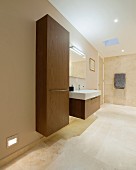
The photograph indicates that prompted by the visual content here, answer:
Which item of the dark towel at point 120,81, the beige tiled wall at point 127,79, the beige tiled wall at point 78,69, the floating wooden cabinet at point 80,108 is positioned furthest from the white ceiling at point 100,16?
the dark towel at point 120,81

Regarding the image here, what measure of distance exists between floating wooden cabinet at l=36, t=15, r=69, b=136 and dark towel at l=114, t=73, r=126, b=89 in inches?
169

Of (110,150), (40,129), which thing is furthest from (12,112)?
(110,150)

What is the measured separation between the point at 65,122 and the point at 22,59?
1199 millimetres

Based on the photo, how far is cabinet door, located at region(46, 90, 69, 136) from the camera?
1.62 m

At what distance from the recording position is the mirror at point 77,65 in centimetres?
276

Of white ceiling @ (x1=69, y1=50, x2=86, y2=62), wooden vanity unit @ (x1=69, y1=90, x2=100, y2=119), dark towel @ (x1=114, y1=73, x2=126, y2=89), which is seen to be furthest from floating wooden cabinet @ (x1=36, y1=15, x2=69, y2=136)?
dark towel @ (x1=114, y1=73, x2=126, y2=89)

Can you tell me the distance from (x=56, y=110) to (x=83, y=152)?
0.70 m

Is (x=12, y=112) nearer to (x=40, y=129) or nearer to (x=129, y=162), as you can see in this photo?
(x=40, y=129)

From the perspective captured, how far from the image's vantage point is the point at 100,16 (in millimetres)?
2371

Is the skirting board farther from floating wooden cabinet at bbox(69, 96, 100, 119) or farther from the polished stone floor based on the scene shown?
floating wooden cabinet at bbox(69, 96, 100, 119)

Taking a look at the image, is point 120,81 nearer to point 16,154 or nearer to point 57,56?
point 57,56

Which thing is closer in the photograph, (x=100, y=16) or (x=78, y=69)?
(x=100, y=16)

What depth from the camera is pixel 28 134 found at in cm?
169

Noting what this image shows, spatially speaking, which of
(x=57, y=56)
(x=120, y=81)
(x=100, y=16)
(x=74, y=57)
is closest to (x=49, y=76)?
(x=57, y=56)
